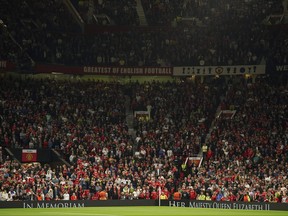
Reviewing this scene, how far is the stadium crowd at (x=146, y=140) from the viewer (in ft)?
139

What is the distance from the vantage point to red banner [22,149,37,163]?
47.5m

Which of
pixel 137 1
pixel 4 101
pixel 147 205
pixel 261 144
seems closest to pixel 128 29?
pixel 137 1

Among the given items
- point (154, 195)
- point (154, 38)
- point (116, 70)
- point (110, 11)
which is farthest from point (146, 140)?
point (110, 11)

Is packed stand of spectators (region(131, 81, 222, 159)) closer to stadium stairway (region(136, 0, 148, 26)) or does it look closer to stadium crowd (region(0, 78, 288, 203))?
stadium crowd (region(0, 78, 288, 203))

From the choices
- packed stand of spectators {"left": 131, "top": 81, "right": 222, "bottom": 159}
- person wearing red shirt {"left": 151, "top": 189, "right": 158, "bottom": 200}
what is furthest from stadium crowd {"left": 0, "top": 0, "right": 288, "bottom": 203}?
packed stand of spectators {"left": 131, "top": 81, "right": 222, "bottom": 159}

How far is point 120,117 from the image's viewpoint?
53406 millimetres

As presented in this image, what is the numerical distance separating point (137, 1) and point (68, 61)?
11.4 meters

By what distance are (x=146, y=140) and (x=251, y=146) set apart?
845cm

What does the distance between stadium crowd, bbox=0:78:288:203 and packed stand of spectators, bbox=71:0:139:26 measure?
8289mm

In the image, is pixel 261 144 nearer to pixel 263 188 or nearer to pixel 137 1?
pixel 263 188

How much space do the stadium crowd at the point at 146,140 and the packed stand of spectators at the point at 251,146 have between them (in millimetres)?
79

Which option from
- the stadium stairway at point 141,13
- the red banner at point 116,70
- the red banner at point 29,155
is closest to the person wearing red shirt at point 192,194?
the red banner at point 29,155

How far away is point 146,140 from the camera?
49.8 metres

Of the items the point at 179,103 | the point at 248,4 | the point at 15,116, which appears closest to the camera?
the point at 15,116
